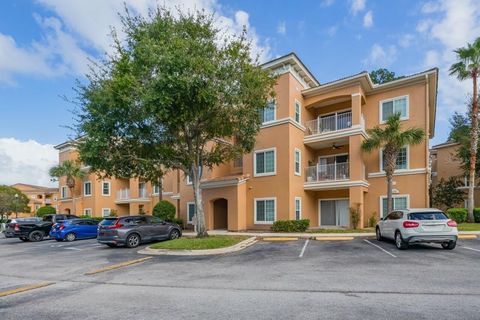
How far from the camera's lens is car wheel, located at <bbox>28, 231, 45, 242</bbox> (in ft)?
72.6

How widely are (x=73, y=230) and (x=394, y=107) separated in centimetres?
2310

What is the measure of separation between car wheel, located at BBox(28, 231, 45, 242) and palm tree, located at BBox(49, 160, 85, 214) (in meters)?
18.1

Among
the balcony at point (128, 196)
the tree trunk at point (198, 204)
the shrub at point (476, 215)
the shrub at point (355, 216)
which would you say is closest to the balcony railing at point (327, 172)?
the shrub at point (355, 216)

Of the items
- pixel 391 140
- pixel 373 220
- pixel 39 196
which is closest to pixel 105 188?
pixel 373 220

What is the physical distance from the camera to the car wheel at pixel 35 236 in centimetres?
2213

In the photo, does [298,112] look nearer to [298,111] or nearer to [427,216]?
[298,111]

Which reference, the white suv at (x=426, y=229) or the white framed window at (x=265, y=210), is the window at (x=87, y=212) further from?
the white suv at (x=426, y=229)

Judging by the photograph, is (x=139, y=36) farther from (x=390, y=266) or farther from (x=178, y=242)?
(x=390, y=266)

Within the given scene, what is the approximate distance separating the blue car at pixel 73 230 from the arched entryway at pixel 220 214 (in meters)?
8.41

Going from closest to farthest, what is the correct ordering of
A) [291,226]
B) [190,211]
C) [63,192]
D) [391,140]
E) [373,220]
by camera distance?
[291,226] → [391,140] → [373,220] → [190,211] → [63,192]

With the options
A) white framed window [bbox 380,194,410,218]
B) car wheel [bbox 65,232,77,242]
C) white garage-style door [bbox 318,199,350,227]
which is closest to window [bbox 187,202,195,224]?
car wheel [bbox 65,232,77,242]

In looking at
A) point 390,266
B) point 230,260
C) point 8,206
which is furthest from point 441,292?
point 8,206

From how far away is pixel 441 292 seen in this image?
6938mm

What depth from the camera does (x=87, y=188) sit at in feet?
132
